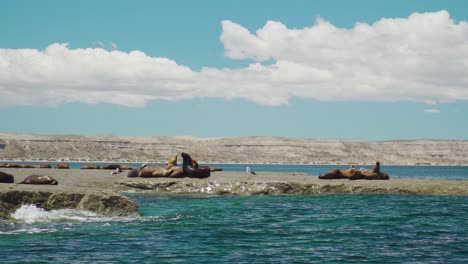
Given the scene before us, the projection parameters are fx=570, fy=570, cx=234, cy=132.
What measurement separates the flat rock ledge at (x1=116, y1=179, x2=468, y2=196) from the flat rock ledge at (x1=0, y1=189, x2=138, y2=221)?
12039mm

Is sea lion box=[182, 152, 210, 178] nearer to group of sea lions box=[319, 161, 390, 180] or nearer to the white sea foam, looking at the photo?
group of sea lions box=[319, 161, 390, 180]

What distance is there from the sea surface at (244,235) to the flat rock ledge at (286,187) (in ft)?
22.7

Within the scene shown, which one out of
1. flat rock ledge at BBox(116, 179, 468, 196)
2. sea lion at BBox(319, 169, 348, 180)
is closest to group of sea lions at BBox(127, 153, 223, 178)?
flat rock ledge at BBox(116, 179, 468, 196)

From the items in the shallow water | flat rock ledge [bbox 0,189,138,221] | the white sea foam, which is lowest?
the shallow water

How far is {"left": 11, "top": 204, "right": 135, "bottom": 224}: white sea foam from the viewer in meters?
19.6

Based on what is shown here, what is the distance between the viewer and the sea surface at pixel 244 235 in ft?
45.3

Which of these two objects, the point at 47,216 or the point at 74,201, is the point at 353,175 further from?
the point at 47,216

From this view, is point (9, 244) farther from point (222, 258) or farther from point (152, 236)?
point (222, 258)

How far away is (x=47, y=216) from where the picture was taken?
1997 cm

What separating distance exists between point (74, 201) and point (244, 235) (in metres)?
7.38

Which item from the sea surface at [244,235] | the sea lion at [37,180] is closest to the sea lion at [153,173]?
the sea lion at [37,180]

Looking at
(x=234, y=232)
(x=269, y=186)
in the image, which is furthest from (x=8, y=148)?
(x=234, y=232)

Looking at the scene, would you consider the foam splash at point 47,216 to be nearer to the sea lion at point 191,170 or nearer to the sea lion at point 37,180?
the sea lion at point 37,180

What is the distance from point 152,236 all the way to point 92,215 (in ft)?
16.0
